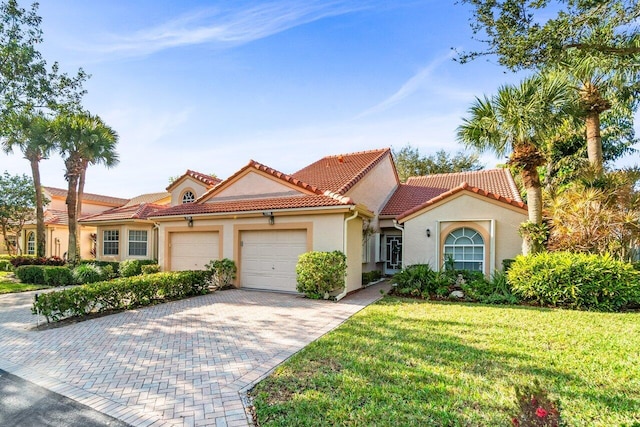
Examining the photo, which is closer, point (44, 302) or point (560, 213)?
point (44, 302)

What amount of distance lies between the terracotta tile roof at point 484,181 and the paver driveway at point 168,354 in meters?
11.6

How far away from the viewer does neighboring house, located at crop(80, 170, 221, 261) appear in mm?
21875

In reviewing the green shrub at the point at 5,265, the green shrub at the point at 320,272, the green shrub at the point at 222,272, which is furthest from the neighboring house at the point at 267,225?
the green shrub at the point at 5,265

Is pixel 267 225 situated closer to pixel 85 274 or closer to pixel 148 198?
pixel 85 274

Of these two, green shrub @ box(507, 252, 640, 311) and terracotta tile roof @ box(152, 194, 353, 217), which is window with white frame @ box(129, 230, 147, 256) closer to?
terracotta tile roof @ box(152, 194, 353, 217)

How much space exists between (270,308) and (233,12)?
9954 mm

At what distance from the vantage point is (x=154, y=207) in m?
24.0

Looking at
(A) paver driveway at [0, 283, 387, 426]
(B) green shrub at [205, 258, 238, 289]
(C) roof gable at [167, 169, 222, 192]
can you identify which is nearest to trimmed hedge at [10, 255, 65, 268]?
(C) roof gable at [167, 169, 222, 192]

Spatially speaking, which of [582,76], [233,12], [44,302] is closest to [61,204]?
[44,302]

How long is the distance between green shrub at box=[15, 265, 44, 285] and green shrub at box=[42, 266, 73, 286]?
801 mm

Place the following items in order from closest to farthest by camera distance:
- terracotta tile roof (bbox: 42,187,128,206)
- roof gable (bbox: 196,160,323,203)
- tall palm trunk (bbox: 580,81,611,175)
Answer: roof gable (bbox: 196,160,323,203) → tall palm trunk (bbox: 580,81,611,175) → terracotta tile roof (bbox: 42,187,128,206)

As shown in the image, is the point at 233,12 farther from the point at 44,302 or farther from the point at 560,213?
the point at 560,213

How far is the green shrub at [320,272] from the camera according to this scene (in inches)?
450

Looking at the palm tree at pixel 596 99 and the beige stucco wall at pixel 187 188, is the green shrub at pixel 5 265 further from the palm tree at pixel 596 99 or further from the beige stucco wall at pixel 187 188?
the palm tree at pixel 596 99
